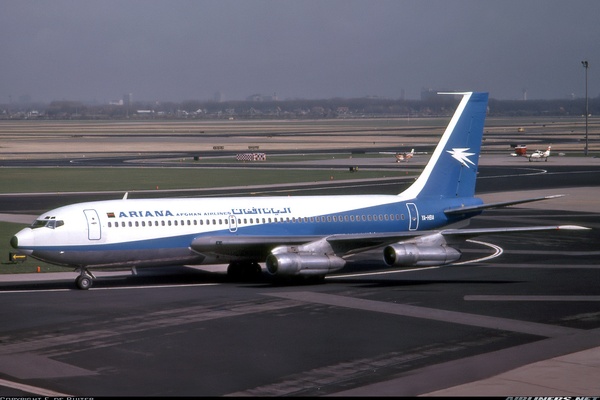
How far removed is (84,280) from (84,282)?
0.09 meters

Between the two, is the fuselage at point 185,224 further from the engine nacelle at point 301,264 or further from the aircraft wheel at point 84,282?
the engine nacelle at point 301,264

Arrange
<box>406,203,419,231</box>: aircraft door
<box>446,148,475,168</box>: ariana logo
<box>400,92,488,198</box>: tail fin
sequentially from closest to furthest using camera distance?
<box>406,203,419,231</box>: aircraft door < <box>400,92,488,198</box>: tail fin < <box>446,148,475,168</box>: ariana logo

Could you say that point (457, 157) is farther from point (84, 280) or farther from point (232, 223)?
point (84, 280)

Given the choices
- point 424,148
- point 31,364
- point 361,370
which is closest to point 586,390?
point 361,370

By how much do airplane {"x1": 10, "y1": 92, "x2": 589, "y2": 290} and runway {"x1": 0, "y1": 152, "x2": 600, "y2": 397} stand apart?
1214 mm

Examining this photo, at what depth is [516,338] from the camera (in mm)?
29234

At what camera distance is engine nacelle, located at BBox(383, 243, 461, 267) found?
Result: 129 feet

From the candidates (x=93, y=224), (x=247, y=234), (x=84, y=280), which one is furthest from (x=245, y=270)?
(x=93, y=224)

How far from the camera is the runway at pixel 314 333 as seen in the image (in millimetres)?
23938

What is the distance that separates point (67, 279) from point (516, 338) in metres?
21.7

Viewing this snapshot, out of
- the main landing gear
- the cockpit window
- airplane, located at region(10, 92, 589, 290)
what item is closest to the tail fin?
airplane, located at region(10, 92, 589, 290)

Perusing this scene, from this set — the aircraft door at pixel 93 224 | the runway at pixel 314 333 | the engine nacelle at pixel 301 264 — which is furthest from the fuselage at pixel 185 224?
the runway at pixel 314 333

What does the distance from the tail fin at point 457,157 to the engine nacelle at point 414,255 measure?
18.9ft

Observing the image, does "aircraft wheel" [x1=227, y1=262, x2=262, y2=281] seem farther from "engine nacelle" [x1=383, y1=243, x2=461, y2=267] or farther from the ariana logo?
the ariana logo
